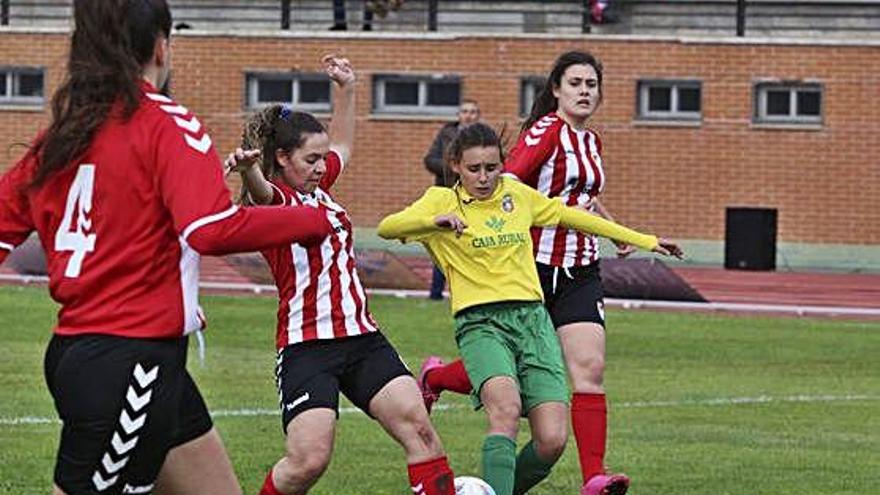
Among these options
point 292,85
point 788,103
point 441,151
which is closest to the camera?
point 441,151

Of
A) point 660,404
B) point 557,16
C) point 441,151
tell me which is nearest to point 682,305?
point 441,151

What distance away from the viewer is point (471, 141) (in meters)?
9.74

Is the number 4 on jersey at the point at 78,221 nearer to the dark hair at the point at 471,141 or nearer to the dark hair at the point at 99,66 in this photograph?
the dark hair at the point at 99,66

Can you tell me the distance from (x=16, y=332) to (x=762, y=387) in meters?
6.59

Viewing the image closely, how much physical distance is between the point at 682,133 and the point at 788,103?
154 cm

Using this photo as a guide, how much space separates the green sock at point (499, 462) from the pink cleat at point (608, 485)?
0.64 meters

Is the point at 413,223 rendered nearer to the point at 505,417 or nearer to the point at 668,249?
the point at 505,417

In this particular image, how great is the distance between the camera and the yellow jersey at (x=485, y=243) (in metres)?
9.64

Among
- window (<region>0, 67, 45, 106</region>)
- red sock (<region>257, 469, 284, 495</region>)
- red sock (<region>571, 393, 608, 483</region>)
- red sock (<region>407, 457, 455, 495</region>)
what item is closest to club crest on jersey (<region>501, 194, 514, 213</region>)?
red sock (<region>571, 393, 608, 483</region>)

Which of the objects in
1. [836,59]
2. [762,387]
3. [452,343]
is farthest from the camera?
[836,59]

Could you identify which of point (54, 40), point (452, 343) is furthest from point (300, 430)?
point (54, 40)

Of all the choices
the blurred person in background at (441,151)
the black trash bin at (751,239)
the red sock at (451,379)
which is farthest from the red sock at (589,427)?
the black trash bin at (751,239)

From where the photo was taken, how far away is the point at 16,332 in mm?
19844

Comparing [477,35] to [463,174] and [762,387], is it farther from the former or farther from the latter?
[463,174]
